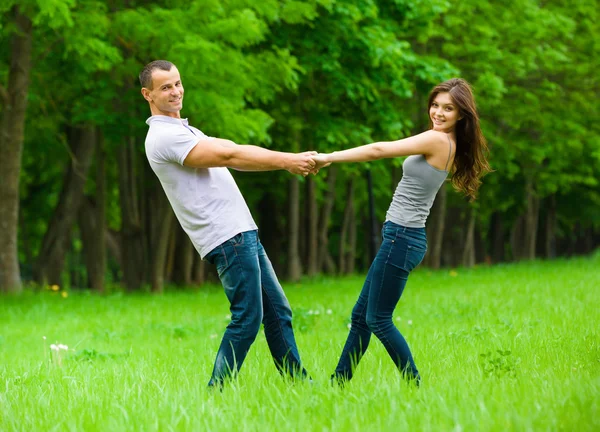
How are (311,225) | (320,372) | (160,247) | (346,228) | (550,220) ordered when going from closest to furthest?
(320,372) → (160,247) → (311,225) → (346,228) → (550,220)

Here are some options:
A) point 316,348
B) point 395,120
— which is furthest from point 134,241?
point 316,348

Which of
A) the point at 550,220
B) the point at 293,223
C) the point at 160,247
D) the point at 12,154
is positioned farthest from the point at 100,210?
the point at 550,220

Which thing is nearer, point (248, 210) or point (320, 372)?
point (248, 210)

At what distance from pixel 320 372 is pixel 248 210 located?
1.55 m

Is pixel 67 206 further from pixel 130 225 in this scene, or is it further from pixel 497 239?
pixel 497 239

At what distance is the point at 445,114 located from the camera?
5410 millimetres

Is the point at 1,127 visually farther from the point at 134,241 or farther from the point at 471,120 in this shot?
the point at 471,120

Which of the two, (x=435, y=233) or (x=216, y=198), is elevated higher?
(x=216, y=198)

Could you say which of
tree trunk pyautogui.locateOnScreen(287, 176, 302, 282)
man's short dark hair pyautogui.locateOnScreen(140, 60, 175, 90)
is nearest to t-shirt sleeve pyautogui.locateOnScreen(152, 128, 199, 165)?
man's short dark hair pyautogui.locateOnScreen(140, 60, 175, 90)

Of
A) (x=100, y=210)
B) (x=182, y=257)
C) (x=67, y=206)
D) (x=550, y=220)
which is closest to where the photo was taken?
(x=100, y=210)

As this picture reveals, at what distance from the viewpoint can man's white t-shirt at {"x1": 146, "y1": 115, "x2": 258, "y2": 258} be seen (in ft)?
16.7

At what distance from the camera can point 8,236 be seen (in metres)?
14.8

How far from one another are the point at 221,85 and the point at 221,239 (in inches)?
332

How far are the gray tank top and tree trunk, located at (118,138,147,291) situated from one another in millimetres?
13403
